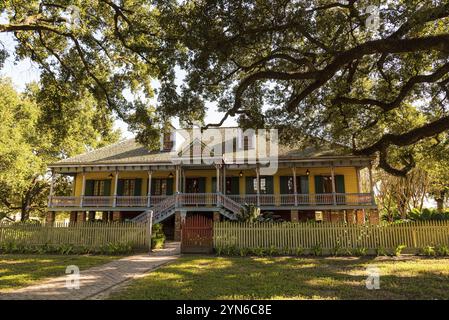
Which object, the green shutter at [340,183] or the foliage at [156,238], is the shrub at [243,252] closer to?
the foliage at [156,238]

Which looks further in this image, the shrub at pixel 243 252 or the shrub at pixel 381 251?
the shrub at pixel 243 252

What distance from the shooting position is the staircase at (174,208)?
2247 centimetres

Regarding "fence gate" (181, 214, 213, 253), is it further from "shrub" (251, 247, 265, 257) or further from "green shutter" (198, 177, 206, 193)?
"green shutter" (198, 177, 206, 193)

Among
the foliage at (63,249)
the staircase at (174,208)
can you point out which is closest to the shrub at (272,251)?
the foliage at (63,249)

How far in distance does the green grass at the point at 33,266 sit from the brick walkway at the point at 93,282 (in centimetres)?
62

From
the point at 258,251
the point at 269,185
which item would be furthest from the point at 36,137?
the point at 258,251

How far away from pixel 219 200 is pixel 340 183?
9819 mm

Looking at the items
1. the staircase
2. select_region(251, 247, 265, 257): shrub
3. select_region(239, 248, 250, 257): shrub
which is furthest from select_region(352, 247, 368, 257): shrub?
the staircase

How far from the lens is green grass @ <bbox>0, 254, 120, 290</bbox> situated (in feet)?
31.0

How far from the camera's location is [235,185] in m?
26.2

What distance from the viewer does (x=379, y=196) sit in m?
41.3

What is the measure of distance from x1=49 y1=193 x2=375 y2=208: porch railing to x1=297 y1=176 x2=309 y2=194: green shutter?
4.89 ft

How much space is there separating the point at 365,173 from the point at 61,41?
37145 millimetres
